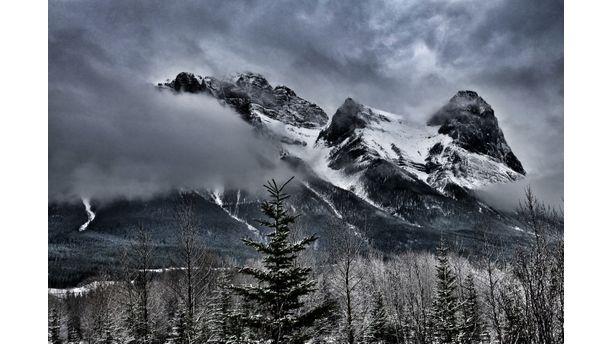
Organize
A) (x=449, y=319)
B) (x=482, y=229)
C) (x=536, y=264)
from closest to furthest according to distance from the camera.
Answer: (x=536, y=264)
(x=449, y=319)
(x=482, y=229)

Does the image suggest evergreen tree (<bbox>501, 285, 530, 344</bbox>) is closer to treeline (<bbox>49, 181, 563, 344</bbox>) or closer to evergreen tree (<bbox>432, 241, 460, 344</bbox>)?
treeline (<bbox>49, 181, 563, 344</bbox>)

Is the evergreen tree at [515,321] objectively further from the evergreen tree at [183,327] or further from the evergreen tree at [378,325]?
the evergreen tree at [378,325]

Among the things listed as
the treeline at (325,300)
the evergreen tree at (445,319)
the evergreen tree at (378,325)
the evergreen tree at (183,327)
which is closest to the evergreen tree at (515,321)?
the treeline at (325,300)

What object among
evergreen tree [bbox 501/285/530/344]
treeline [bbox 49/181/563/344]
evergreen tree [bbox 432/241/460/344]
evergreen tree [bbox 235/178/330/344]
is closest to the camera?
evergreen tree [bbox 501/285/530/344]

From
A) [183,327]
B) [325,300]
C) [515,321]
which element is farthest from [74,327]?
[515,321]

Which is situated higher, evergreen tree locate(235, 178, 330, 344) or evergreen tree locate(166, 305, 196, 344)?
evergreen tree locate(235, 178, 330, 344)

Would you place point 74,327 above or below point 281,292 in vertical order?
below

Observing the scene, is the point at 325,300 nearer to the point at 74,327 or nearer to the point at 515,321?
the point at 515,321

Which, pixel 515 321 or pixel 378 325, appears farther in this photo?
pixel 378 325

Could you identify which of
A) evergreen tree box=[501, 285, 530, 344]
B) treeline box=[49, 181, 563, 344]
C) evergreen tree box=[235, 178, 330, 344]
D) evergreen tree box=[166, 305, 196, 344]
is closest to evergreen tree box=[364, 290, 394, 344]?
treeline box=[49, 181, 563, 344]
